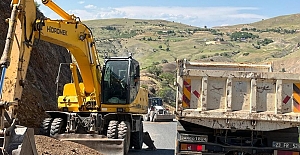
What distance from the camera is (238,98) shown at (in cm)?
1006

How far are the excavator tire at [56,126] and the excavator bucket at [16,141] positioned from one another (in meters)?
6.56

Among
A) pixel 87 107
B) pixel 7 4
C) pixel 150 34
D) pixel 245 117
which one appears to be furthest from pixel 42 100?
pixel 150 34

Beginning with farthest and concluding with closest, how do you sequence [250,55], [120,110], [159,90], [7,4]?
1. [250,55]
2. [159,90]
3. [7,4]
4. [120,110]

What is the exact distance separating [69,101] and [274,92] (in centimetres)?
773

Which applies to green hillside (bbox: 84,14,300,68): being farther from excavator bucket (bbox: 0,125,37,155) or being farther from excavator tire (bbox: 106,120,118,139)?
excavator bucket (bbox: 0,125,37,155)

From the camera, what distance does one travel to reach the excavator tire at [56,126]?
1472cm

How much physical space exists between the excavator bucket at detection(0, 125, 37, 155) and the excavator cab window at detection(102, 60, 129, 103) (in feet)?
24.5

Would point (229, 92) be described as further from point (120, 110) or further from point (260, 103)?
point (120, 110)

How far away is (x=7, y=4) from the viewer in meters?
24.0

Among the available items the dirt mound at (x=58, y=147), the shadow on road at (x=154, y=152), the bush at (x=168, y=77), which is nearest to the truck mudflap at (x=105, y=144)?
the dirt mound at (x=58, y=147)

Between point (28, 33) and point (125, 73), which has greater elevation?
point (28, 33)

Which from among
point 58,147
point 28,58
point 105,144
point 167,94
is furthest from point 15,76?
point 167,94

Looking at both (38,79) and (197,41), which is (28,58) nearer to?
(38,79)

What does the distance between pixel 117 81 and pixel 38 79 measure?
935 centimetres
